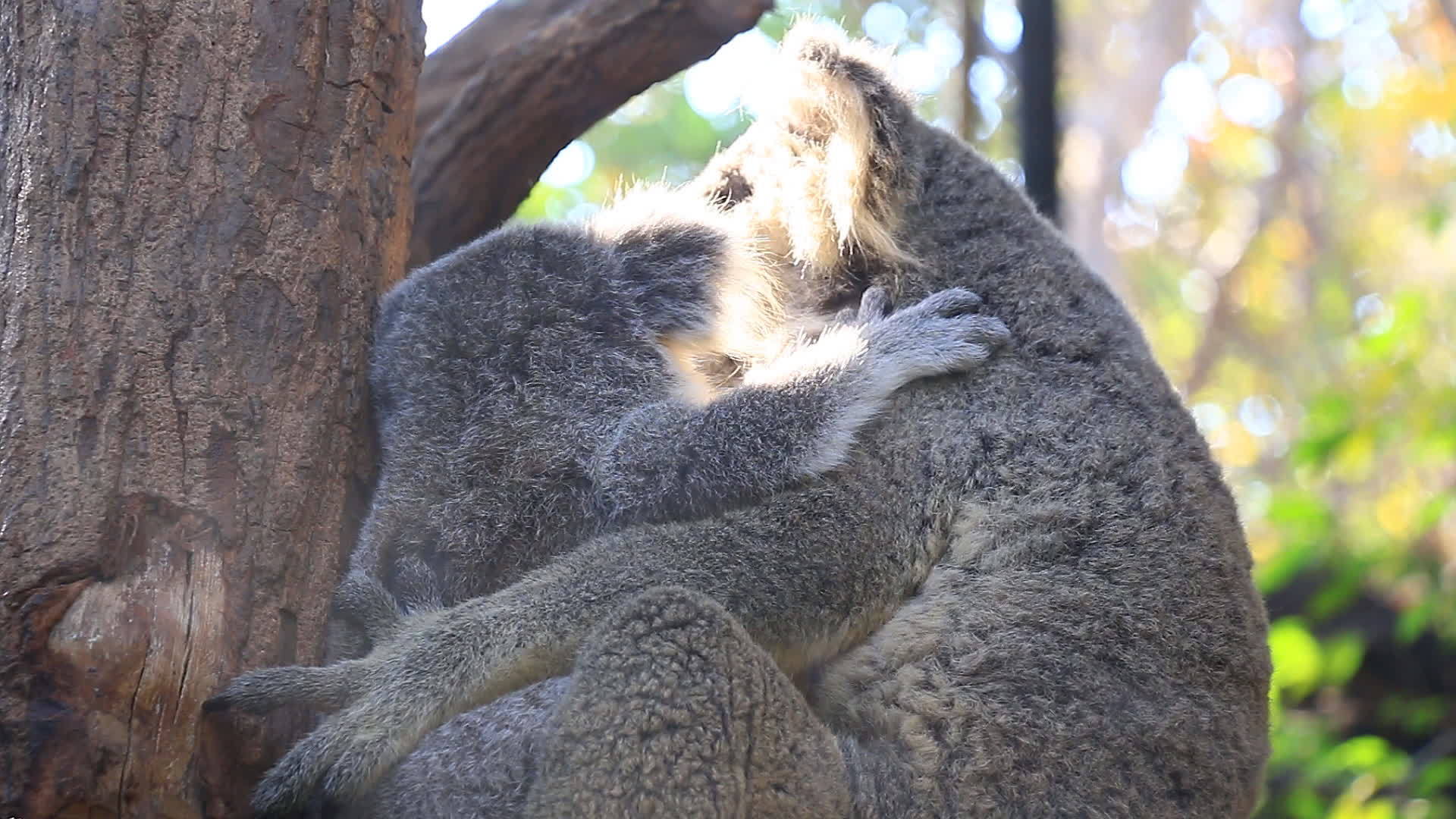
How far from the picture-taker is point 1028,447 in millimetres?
2520

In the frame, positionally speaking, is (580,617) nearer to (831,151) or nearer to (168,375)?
(168,375)

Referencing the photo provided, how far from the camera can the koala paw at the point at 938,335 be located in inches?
99.7

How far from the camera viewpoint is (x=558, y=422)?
2.55 metres

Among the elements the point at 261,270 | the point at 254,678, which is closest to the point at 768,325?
the point at 261,270

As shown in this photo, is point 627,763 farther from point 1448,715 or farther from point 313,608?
point 1448,715

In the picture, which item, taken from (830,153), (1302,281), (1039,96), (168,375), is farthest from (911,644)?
(1302,281)

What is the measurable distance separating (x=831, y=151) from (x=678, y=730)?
1.51 m

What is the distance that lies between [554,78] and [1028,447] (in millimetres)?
1927

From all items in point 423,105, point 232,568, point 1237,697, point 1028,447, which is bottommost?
point 1237,697

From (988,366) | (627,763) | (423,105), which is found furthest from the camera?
(423,105)

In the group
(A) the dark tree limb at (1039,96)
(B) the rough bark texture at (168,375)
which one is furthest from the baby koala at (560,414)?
(A) the dark tree limb at (1039,96)

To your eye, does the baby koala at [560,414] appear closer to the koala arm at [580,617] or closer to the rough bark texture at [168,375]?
the koala arm at [580,617]

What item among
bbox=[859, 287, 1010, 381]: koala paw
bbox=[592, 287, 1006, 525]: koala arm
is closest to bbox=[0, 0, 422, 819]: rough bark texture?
bbox=[592, 287, 1006, 525]: koala arm

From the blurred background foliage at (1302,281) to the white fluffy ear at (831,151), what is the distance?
10.0 inches
